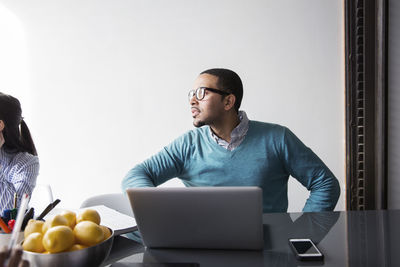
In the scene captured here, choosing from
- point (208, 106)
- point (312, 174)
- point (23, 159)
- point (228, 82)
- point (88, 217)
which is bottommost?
point (312, 174)

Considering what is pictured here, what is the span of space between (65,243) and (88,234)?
0.05 meters

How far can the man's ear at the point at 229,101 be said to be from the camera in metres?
1.82

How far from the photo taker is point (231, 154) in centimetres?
174

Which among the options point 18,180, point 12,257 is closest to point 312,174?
point 12,257

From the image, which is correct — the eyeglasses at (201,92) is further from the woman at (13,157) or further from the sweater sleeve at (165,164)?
the woman at (13,157)

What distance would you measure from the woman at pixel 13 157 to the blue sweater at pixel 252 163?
622mm

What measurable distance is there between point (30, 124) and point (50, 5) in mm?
1021

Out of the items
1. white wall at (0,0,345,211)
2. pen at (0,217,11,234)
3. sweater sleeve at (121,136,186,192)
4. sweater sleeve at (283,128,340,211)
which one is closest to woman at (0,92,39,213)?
sweater sleeve at (121,136,186,192)

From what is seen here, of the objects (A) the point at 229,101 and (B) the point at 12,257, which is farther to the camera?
(A) the point at 229,101

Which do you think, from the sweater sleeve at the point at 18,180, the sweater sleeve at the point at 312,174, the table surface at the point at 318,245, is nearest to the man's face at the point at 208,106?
the sweater sleeve at the point at 312,174

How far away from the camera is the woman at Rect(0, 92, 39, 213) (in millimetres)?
1798

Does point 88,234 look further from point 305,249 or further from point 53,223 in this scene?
point 305,249

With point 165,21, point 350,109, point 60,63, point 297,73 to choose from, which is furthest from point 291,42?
point 60,63

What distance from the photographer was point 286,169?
1747 millimetres
